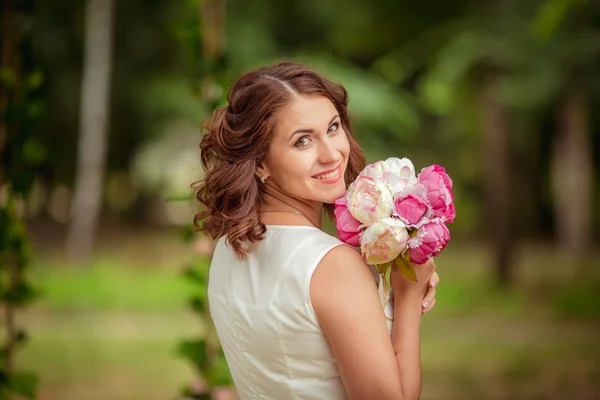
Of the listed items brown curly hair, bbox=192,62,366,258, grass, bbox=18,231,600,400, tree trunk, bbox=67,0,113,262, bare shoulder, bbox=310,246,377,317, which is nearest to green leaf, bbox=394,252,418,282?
bare shoulder, bbox=310,246,377,317

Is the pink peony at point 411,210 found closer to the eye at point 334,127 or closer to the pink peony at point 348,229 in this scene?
the pink peony at point 348,229

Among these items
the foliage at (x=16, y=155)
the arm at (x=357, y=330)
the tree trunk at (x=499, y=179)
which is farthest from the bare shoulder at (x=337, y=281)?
the tree trunk at (x=499, y=179)

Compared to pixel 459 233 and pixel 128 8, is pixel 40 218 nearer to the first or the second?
pixel 128 8

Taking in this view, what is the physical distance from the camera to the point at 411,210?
76.2 inches

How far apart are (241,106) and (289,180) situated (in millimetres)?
238

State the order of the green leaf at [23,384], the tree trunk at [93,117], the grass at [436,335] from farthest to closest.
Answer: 1. the tree trunk at [93,117]
2. the grass at [436,335]
3. the green leaf at [23,384]

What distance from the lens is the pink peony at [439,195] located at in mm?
1958

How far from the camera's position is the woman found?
1.85m

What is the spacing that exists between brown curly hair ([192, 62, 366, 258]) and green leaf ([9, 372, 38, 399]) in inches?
77.9

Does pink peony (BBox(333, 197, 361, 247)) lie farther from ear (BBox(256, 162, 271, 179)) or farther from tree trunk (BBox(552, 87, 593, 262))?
tree trunk (BBox(552, 87, 593, 262))

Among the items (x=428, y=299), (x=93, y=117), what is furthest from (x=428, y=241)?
(x=93, y=117)

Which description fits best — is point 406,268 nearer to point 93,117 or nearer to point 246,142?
point 246,142

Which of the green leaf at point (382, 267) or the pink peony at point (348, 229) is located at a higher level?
the pink peony at point (348, 229)

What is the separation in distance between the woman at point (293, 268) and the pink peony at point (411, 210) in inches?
5.1
